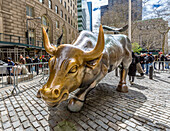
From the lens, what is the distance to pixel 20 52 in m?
15.0

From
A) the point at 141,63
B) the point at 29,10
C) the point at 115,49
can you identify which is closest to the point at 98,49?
the point at 115,49

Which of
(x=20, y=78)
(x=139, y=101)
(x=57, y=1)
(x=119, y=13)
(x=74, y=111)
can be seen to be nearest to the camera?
(x=74, y=111)

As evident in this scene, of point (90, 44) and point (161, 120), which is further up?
point (90, 44)

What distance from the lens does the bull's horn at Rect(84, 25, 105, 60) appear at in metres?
1.94

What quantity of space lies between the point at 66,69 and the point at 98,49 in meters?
0.73

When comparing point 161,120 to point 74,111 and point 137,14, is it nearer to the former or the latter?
point 74,111

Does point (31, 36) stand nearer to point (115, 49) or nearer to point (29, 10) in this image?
point (29, 10)

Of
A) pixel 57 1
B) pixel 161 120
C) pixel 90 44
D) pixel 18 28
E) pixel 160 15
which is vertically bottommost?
pixel 161 120

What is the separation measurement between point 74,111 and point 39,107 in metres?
1.14

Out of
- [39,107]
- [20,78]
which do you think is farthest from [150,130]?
[20,78]

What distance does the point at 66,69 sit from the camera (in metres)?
1.93

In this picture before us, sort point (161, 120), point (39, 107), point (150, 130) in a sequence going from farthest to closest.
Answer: point (39, 107)
point (161, 120)
point (150, 130)

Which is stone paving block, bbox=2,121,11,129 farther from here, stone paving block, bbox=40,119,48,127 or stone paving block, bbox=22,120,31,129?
stone paving block, bbox=40,119,48,127

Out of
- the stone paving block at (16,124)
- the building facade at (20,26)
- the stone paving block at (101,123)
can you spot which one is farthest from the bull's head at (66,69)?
the building facade at (20,26)
